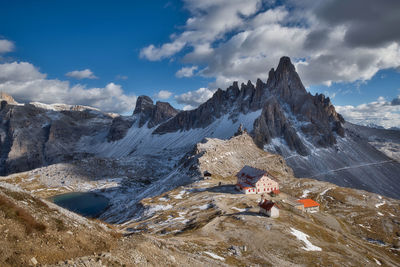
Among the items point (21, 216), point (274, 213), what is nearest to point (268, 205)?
point (274, 213)

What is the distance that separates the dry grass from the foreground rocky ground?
64 mm

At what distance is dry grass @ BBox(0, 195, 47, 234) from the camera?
1768 cm

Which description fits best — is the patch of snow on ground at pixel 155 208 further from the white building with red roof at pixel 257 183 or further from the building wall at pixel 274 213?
the building wall at pixel 274 213

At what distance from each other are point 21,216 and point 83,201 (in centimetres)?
15596

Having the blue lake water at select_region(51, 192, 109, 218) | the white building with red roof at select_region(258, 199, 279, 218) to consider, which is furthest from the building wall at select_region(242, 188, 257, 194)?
the blue lake water at select_region(51, 192, 109, 218)

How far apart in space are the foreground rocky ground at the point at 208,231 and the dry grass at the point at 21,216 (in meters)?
0.06

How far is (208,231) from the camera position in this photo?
48125 millimetres

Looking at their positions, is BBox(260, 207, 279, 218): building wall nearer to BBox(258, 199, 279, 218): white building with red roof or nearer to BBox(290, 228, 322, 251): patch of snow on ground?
BBox(258, 199, 279, 218): white building with red roof

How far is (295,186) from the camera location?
138125 mm

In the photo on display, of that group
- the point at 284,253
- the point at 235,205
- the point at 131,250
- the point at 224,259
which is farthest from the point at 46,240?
the point at 235,205

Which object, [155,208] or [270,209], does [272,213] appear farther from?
[155,208]

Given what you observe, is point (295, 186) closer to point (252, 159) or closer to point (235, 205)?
point (252, 159)

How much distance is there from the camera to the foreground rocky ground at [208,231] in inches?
704

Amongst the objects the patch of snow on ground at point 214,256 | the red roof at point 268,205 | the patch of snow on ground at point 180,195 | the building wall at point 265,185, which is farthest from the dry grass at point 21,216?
the building wall at point 265,185
